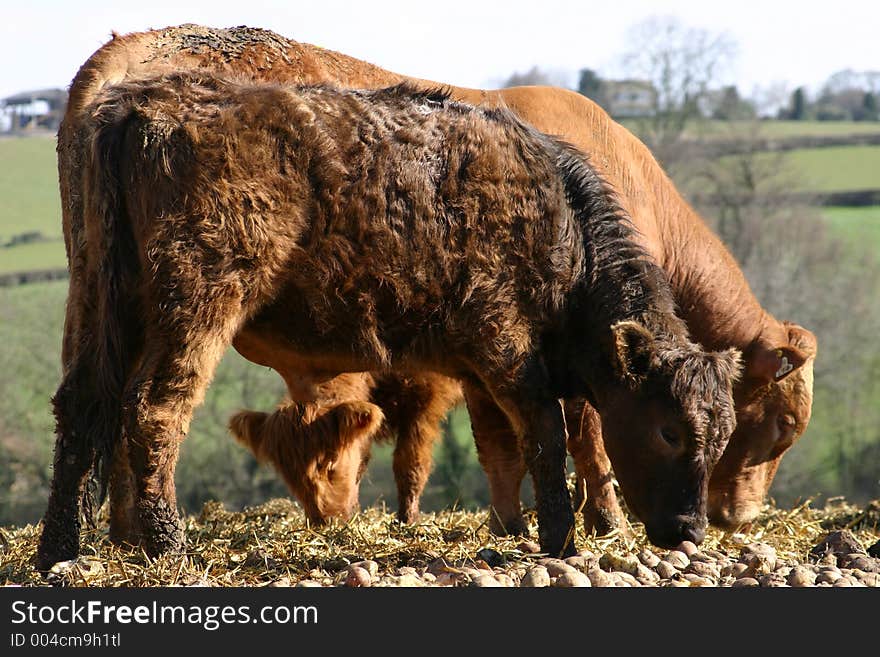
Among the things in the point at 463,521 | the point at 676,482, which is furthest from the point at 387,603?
the point at 463,521

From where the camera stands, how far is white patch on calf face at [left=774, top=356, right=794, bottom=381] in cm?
691

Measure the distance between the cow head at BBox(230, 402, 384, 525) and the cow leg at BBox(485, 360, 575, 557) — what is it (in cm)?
250

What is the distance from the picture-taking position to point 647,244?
6.42m

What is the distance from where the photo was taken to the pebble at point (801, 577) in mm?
4453

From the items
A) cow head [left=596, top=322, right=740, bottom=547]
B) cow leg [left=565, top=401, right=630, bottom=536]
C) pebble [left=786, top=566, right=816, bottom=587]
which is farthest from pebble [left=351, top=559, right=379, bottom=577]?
cow leg [left=565, top=401, right=630, bottom=536]

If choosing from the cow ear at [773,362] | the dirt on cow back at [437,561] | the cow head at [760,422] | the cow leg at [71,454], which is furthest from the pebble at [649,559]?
the cow leg at [71,454]

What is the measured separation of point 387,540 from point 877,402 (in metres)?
26.3

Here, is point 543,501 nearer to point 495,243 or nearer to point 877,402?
point 495,243

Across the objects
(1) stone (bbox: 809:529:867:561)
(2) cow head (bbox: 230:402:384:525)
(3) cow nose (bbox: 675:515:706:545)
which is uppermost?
(3) cow nose (bbox: 675:515:706:545)

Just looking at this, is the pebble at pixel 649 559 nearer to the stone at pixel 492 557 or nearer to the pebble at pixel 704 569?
the pebble at pixel 704 569

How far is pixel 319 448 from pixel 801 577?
404 cm

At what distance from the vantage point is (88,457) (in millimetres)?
4953

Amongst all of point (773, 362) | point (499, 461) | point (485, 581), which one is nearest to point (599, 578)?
point (485, 581)

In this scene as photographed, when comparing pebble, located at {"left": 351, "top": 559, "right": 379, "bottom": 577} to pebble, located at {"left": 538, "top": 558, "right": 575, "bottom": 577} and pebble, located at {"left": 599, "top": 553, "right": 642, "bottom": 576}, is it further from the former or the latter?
pebble, located at {"left": 599, "top": 553, "right": 642, "bottom": 576}
